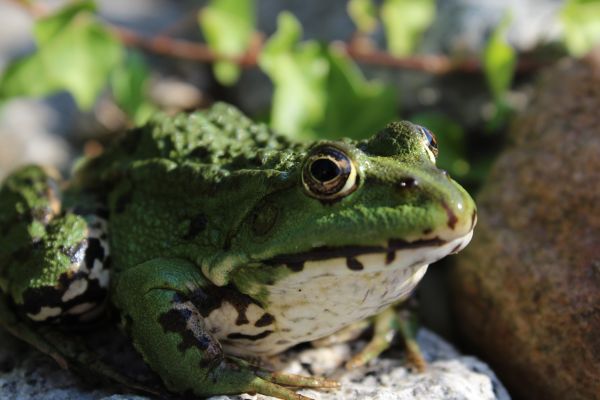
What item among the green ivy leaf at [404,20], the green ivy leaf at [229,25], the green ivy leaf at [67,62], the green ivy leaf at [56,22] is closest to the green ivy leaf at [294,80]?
the green ivy leaf at [229,25]

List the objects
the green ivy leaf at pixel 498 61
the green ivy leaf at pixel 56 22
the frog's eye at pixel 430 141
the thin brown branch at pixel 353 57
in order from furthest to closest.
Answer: the thin brown branch at pixel 353 57 < the green ivy leaf at pixel 498 61 < the green ivy leaf at pixel 56 22 < the frog's eye at pixel 430 141

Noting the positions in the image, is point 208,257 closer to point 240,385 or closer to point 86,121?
A: point 240,385

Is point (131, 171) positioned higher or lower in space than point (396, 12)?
lower

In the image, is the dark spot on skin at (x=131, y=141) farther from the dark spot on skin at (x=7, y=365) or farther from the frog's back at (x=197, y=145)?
the dark spot on skin at (x=7, y=365)

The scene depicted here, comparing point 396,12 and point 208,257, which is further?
point 396,12

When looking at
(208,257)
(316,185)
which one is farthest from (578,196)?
(208,257)

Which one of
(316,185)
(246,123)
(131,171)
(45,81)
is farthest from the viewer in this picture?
(45,81)
